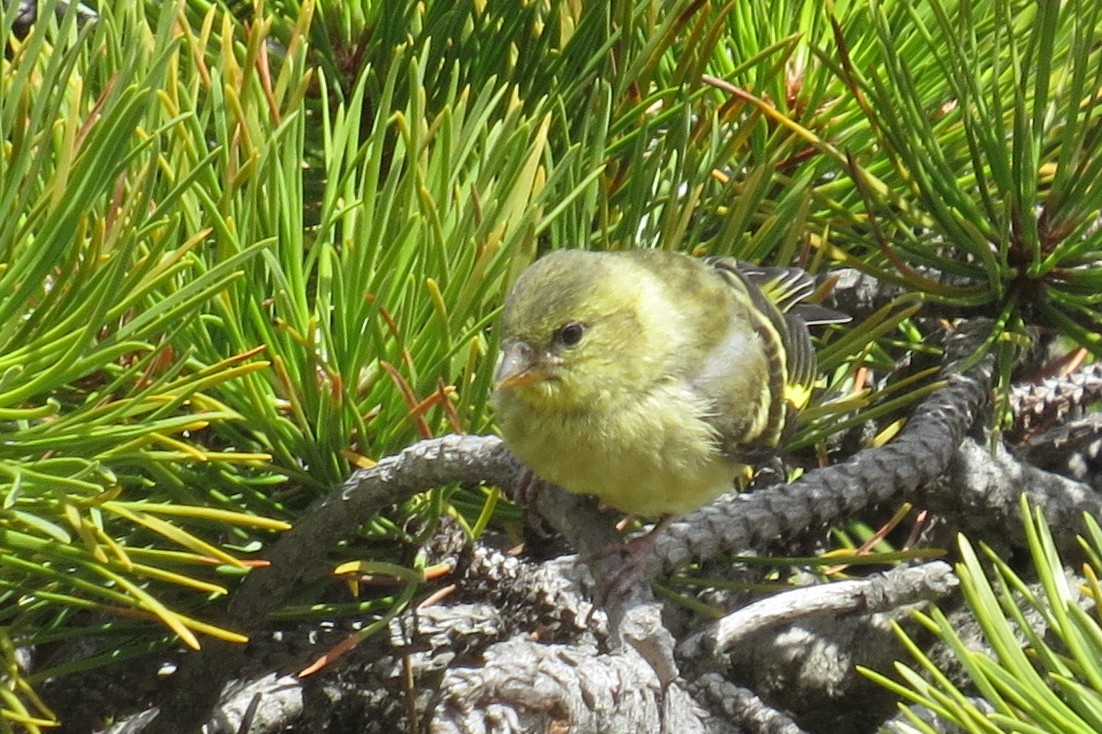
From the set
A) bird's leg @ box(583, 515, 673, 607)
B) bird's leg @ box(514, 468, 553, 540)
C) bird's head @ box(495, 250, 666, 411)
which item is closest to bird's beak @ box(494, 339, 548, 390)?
bird's head @ box(495, 250, 666, 411)

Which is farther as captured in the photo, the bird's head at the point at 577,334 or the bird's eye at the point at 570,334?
the bird's eye at the point at 570,334

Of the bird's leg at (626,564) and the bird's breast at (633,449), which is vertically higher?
the bird's leg at (626,564)

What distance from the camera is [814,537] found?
5.41 ft

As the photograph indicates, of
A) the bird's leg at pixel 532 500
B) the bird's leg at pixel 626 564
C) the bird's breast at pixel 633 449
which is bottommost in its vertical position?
the bird's breast at pixel 633 449

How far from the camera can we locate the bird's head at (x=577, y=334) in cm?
165

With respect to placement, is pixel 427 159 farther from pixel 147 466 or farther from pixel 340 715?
pixel 340 715

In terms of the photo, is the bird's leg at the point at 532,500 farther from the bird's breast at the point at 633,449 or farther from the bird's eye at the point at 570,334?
the bird's eye at the point at 570,334

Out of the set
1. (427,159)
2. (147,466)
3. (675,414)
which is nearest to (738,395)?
(675,414)

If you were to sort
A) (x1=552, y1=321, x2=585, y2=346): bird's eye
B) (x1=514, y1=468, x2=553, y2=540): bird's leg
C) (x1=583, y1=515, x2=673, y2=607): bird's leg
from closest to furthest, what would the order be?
(x1=583, y1=515, x2=673, y2=607): bird's leg, (x1=514, y1=468, x2=553, y2=540): bird's leg, (x1=552, y1=321, x2=585, y2=346): bird's eye

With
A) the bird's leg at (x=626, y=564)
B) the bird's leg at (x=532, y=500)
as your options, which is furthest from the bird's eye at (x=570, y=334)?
the bird's leg at (x=626, y=564)

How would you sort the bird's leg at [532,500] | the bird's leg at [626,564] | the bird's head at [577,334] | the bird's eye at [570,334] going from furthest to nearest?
the bird's eye at [570,334] → the bird's head at [577,334] → the bird's leg at [532,500] → the bird's leg at [626,564]

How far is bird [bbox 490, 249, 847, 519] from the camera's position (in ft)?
5.49

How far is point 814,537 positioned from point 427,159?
2.15 ft

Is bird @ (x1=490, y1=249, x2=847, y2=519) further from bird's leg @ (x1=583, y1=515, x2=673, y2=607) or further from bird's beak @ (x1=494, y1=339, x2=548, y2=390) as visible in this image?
bird's leg @ (x1=583, y1=515, x2=673, y2=607)
